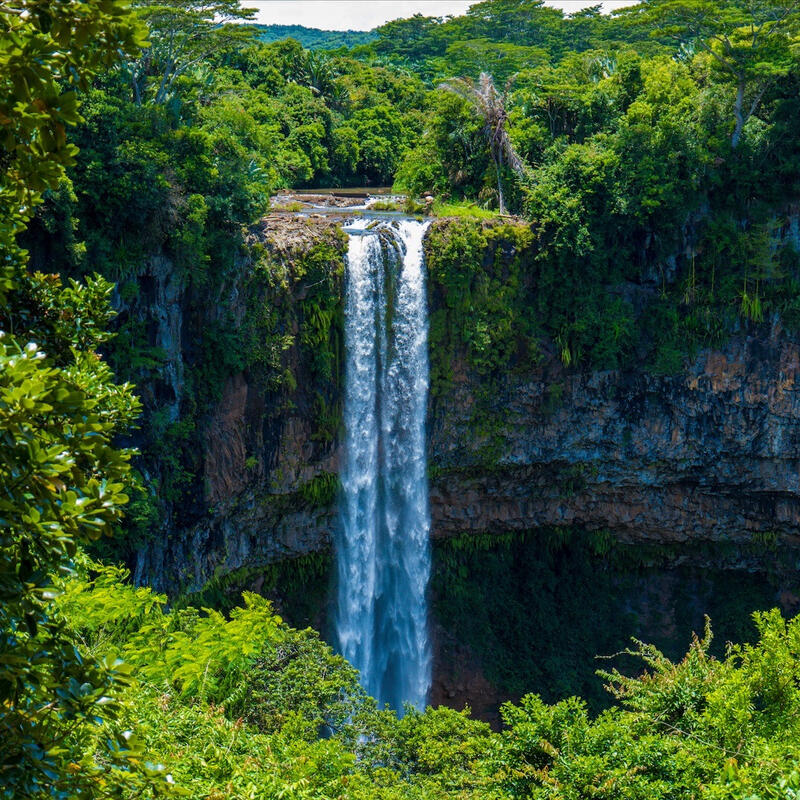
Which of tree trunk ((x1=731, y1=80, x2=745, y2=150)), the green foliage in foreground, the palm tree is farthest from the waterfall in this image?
tree trunk ((x1=731, y1=80, x2=745, y2=150))

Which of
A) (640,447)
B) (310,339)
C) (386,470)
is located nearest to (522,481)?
(640,447)

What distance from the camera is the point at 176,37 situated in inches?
738

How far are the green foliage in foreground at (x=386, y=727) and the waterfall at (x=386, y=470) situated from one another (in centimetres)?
742

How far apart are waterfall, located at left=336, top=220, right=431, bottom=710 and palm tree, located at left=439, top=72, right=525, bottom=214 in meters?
4.16

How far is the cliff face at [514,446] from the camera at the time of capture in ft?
59.1

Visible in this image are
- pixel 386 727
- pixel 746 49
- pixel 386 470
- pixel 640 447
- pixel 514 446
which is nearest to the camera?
pixel 386 727

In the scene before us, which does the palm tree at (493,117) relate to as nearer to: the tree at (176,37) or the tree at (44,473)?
the tree at (176,37)

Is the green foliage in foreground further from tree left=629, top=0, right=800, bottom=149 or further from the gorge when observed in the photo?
tree left=629, top=0, right=800, bottom=149

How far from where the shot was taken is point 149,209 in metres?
15.1

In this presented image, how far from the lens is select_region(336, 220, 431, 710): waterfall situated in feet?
63.3

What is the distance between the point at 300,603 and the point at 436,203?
440 inches

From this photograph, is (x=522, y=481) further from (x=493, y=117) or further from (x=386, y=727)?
(x=386, y=727)

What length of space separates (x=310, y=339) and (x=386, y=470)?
388cm

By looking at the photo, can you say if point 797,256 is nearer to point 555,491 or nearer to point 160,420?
point 555,491
